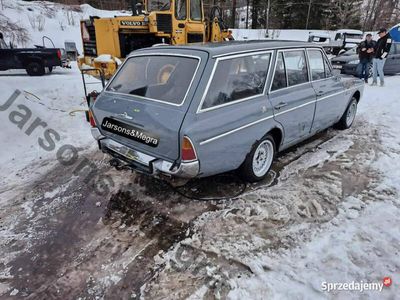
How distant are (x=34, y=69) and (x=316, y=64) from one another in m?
10.6

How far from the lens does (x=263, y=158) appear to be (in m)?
4.07

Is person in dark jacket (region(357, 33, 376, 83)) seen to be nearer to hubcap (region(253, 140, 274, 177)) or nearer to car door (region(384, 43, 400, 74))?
car door (region(384, 43, 400, 74))

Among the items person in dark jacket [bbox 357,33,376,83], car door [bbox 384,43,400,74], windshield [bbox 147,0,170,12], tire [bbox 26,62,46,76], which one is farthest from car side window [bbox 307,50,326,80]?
tire [bbox 26,62,46,76]

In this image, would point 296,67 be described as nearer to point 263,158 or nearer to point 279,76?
point 279,76

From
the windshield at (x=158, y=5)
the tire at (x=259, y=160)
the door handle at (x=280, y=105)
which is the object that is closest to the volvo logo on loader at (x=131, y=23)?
the windshield at (x=158, y=5)

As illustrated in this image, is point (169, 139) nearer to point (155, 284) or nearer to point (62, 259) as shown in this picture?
point (155, 284)

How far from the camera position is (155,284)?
8.14ft

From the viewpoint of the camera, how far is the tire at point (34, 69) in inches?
440

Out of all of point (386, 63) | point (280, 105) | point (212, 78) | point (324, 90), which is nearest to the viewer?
point (212, 78)

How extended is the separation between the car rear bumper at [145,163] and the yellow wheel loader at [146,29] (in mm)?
5610

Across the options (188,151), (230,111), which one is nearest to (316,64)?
(230,111)

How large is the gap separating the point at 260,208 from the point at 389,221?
4.53 ft

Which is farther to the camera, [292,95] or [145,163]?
[292,95]

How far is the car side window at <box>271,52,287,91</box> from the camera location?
3955mm
